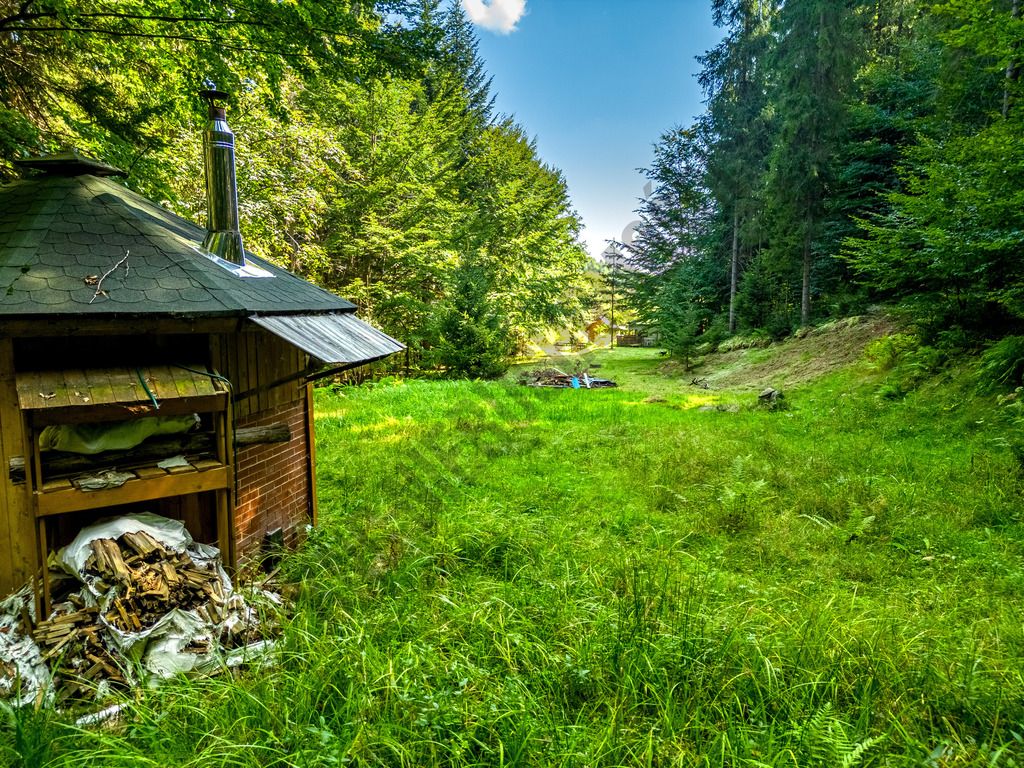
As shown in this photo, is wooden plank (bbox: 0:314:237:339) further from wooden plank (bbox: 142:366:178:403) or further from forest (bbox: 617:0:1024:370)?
forest (bbox: 617:0:1024:370)

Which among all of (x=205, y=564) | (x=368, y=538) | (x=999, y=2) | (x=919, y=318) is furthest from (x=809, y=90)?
(x=205, y=564)

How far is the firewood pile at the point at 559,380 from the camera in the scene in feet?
50.8

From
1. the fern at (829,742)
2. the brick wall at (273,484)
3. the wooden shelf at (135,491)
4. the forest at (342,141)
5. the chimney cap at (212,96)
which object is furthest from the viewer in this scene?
the forest at (342,141)

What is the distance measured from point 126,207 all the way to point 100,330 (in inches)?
47.3

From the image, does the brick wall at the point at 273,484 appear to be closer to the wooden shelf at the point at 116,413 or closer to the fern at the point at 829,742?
the wooden shelf at the point at 116,413

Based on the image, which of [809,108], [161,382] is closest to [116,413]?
[161,382]

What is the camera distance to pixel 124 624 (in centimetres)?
240

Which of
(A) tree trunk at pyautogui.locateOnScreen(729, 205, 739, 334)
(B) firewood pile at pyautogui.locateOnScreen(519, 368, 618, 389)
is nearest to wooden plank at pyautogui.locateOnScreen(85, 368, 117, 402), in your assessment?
(B) firewood pile at pyautogui.locateOnScreen(519, 368, 618, 389)

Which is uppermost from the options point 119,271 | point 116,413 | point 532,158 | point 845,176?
point 532,158

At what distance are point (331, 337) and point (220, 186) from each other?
126 cm

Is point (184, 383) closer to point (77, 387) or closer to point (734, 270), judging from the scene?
point (77, 387)

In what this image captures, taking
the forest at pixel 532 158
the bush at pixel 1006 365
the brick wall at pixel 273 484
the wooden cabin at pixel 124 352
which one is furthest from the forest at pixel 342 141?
the bush at pixel 1006 365

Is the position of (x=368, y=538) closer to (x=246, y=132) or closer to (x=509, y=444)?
(x=509, y=444)

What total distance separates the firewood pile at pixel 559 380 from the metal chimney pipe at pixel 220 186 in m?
12.1
